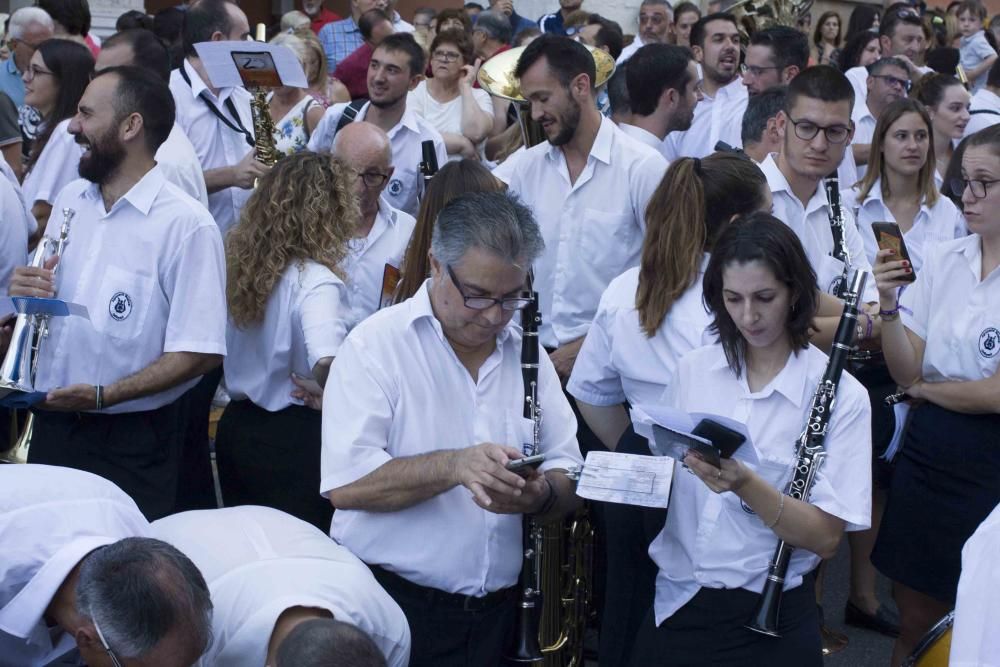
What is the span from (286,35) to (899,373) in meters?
5.55

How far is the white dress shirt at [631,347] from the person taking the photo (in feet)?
13.7

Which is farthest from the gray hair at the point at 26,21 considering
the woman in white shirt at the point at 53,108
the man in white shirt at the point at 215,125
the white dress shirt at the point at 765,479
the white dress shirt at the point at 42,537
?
the white dress shirt at the point at 765,479

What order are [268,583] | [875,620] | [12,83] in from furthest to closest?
[12,83]
[875,620]
[268,583]

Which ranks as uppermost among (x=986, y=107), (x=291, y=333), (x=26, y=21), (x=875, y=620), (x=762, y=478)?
(x=26, y=21)

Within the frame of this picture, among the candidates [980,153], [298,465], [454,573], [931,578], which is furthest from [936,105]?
[454,573]

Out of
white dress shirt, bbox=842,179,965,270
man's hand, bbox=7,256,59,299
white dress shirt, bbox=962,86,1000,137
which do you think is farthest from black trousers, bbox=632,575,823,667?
white dress shirt, bbox=962,86,1000,137

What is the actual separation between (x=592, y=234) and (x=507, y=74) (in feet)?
5.28

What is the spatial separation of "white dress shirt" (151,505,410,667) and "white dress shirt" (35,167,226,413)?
1179 mm

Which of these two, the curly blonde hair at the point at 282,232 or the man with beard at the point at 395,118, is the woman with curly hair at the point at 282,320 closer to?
the curly blonde hair at the point at 282,232

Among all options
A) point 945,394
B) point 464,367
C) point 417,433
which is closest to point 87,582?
point 417,433

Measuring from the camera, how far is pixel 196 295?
4.42m

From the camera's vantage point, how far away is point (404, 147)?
709 centimetres

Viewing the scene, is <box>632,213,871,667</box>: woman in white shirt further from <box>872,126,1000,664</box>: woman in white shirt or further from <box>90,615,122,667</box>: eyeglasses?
<box>90,615,122,667</box>: eyeglasses

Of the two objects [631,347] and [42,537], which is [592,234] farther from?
[42,537]
